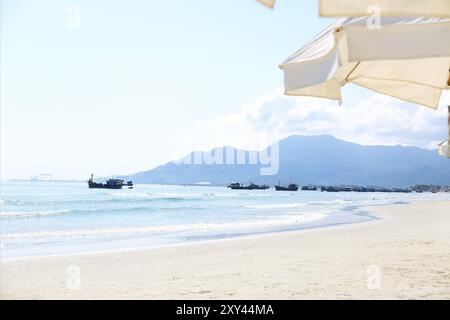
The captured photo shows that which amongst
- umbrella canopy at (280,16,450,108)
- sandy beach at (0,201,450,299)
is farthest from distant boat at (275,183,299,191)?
umbrella canopy at (280,16,450,108)

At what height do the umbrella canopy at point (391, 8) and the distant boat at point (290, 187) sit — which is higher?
the umbrella canopy at point (391, 8)

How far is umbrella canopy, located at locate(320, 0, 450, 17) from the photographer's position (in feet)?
8.43

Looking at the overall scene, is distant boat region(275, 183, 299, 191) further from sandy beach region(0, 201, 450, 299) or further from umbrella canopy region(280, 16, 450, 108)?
umbrella canopy region(280, 16, 450, 108)

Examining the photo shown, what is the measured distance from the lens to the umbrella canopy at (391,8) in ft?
8.43

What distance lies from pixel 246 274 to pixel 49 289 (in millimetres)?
2692

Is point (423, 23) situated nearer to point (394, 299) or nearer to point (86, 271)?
point (394, 299)

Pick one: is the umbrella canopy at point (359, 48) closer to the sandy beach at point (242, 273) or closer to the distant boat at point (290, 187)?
the sandy beach at point (242, 273)

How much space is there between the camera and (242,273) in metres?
7.45

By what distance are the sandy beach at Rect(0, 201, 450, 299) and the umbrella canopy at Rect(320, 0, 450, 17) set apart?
345cm

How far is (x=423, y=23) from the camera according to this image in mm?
2713

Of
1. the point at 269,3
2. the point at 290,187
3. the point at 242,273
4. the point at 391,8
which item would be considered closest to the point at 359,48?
the point at 391,8

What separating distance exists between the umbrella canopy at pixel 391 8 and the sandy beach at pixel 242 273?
3.45 m

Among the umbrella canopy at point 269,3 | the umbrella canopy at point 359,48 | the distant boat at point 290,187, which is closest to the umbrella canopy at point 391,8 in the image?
the umbrella canopy at point 359,48

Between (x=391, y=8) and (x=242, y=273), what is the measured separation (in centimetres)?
549
